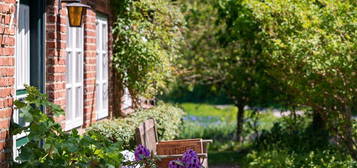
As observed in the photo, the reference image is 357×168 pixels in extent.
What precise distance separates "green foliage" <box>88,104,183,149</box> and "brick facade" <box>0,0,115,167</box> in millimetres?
462

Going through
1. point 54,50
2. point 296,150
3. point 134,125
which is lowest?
point 296,150


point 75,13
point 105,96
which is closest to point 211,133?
point 105,96

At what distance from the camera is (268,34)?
1171 cm

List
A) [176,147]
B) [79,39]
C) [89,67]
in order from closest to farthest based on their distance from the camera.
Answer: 1. [79,39]
2. [176,147]
3. [89,67]

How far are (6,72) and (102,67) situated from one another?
4.43 meters

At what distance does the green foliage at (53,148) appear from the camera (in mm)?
5578

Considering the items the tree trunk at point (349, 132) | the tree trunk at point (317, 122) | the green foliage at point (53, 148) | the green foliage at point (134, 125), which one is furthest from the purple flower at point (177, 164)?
the tree trunk at point (317, 122)

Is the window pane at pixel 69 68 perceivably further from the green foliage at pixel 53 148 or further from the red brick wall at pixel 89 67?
the green foliage at pixel 53 148

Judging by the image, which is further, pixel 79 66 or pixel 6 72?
pixel 79 66

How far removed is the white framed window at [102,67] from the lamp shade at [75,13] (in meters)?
2.26

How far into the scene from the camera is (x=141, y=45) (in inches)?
424

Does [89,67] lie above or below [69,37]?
below

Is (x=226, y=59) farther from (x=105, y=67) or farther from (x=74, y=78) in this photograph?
(x=74, y=78)

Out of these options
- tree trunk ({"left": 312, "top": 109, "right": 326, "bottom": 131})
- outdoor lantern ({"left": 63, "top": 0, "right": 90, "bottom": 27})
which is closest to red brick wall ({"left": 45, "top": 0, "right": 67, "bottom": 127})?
outdoor lantern ({"left": 63, "top": 0, "right": 90, "bottom": 27})
